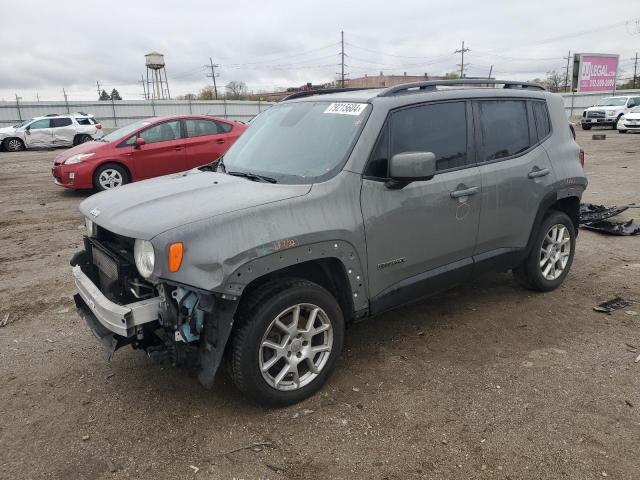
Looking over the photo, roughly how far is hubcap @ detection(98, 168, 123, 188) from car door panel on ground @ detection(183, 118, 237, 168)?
4.54 feet

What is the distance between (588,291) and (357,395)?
2.89 meters

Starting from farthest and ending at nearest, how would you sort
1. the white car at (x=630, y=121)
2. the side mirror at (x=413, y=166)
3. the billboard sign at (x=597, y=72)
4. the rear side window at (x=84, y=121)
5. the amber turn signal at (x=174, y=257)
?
the billboard sign at (x=597, y=72) → the white car at (x=630, y=121) → the rear side window at (x=84, y=121) → the side mirror at (x=413, y=166) → the amber turn signal at (x=174, y=257)

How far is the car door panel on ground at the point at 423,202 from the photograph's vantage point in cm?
331

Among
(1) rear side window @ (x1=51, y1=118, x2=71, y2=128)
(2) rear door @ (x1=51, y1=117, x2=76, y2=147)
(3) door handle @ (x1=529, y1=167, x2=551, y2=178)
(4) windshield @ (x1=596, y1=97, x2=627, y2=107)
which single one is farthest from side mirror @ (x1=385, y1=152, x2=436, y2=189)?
(4) windshield @ (x1=596, y1=97, x2=627, y2=107)

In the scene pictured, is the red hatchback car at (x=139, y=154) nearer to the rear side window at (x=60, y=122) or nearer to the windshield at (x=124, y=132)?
the windshield at (x=124, y=132)

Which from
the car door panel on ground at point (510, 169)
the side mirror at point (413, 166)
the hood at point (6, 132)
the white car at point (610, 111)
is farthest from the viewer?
the white car at point (610, 111)

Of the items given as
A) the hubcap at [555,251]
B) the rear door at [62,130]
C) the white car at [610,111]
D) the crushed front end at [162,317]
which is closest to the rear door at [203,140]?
the hubcap at [555,251]

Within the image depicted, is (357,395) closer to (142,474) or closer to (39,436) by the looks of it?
(142,474)

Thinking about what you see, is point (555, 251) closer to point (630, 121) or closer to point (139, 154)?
point (139, 154)

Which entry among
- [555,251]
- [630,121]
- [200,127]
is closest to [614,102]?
[630,121]

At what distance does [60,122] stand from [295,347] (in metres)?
23.9

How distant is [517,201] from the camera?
4160 mm

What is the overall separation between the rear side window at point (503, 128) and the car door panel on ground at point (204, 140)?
723 centimetres

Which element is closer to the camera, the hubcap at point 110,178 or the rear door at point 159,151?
the hubcap at point 110,178
